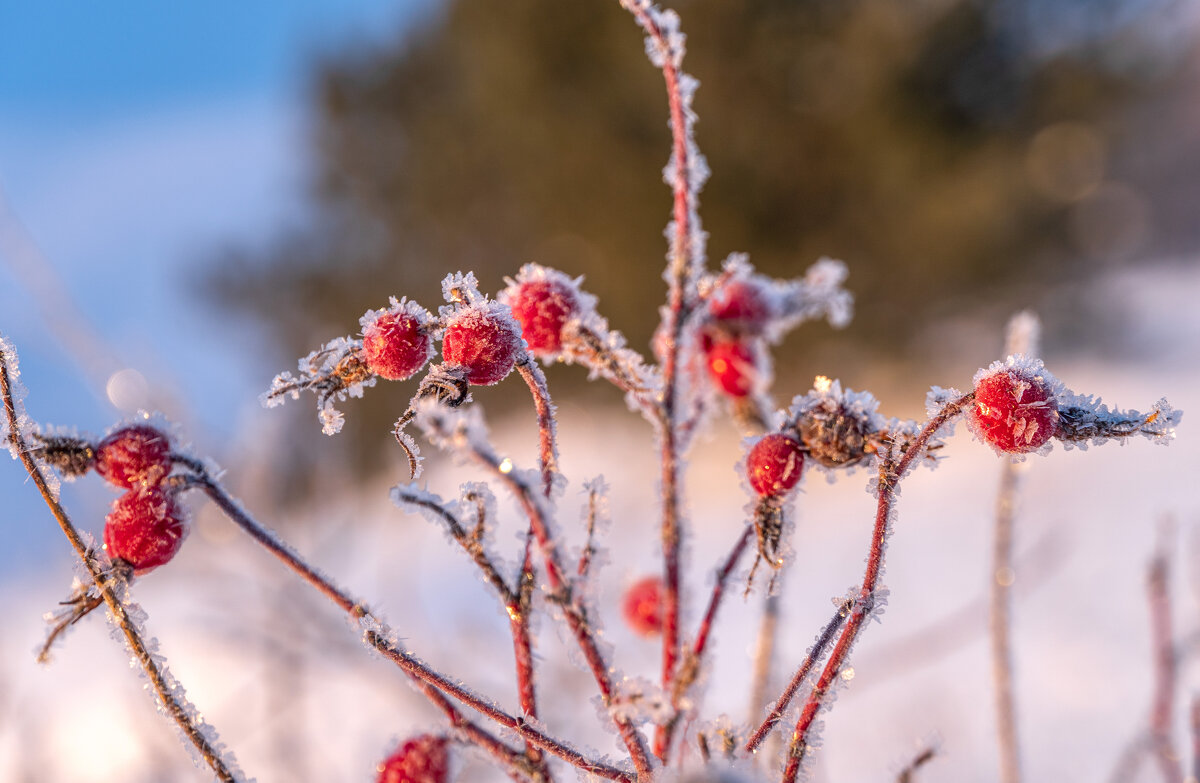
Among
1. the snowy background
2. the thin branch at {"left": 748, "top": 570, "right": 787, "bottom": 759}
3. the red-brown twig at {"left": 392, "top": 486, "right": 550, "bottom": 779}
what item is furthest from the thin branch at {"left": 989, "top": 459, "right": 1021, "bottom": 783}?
the red-brown twig at {"left": 392, "top": 486, "right": 550, "bottom": 779}

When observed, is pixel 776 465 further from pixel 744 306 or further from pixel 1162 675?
pixel 1162 675

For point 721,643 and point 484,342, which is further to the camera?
point 721,643

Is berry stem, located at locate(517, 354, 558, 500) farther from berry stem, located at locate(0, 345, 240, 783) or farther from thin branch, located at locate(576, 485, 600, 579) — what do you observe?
berry stem, located at locate(0, 345, 240, 783)

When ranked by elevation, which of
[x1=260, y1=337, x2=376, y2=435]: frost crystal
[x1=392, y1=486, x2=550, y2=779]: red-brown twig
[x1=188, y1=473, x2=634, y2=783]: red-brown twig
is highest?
[x1=260, y1=337, x2=376, y2=435]: frost crystal

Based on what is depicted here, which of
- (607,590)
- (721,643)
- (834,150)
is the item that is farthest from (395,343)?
(834,150)

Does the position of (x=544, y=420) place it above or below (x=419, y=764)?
above

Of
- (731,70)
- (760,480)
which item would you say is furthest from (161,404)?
(731,70)
